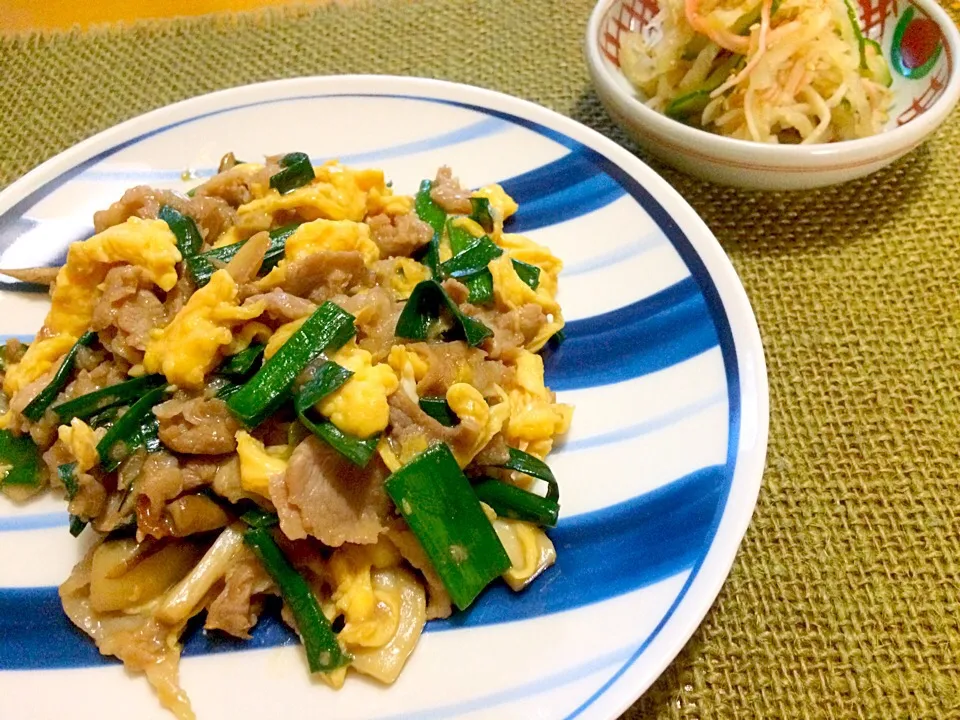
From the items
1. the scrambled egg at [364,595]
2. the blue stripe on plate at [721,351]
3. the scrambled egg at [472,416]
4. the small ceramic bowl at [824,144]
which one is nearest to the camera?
the blue stripe on plate at [721,351]

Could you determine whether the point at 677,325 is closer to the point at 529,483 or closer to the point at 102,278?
the point at 529,483

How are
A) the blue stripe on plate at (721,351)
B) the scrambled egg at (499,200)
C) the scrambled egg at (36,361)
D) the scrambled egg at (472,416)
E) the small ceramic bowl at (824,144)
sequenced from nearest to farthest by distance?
the blue stripe on plate at (721,351) < the scrambled egg at (472,416) < the scrambled egg at (36,361) < the scrambled egg at (499,200) < the small ceramic bowl at (824,144)

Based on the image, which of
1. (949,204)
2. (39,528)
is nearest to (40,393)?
(39,528)

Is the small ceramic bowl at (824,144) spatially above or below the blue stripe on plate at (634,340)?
above

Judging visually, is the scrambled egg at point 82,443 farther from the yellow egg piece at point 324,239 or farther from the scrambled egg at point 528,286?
the scrambled egg at point 528,286

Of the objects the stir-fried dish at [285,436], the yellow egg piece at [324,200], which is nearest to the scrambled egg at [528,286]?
the stir-fried dish at [285,436]

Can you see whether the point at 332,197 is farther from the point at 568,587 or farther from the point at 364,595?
the point at 568,587

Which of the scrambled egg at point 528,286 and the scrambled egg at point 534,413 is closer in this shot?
the scrambled egg at point 534,413
